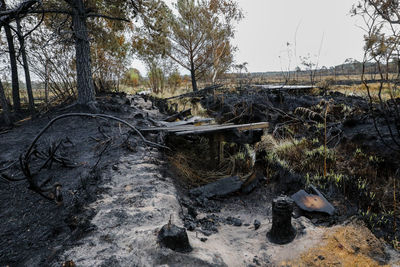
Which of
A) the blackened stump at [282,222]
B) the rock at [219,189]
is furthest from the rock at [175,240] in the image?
the rock at [219,189]

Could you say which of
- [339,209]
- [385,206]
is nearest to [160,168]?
[339,209]

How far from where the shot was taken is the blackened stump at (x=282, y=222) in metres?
2.21

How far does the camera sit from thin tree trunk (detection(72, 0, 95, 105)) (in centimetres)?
684

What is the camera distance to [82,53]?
7055 millimetres

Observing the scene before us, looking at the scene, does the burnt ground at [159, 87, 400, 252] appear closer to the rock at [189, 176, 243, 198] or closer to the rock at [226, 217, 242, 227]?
the rock at [189, 176, 243, 198]

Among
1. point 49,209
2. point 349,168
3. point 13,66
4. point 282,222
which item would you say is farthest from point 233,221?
point 13,66

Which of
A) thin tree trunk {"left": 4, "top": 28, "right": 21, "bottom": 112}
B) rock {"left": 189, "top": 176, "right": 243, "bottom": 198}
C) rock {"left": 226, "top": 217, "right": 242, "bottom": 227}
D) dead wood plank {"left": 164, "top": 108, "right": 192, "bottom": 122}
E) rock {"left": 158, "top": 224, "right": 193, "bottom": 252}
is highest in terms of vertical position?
thin tree trunk {"left": 4, "top": 28, "right": 21, "bottom": 112}

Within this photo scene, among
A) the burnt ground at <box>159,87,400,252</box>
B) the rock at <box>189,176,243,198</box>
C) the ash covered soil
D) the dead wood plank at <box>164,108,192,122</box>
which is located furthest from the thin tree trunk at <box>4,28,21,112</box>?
the rock at <box>189,176,243,198</box>

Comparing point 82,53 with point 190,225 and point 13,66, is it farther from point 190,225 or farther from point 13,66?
point 190,225

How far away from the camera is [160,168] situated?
3887 mm

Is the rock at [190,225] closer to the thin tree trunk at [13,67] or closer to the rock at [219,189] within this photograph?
the rock at [219,189]

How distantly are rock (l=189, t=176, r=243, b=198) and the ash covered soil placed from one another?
11 centimetres

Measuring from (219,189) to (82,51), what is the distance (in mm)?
6503

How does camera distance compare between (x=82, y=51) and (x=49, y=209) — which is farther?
(x=82, y=51)
